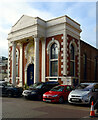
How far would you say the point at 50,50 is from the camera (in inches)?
820

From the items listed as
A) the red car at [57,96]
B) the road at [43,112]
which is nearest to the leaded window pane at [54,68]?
the red car at [57,96]

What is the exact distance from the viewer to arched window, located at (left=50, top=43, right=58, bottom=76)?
20.2 meters

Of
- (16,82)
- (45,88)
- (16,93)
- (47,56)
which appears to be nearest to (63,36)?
(47,56)

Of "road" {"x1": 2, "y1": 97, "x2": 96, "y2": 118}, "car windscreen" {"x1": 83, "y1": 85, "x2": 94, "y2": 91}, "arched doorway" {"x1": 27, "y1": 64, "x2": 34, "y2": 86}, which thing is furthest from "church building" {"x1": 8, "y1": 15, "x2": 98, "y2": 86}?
"road" {"x1": 2, "y1": 97, "x2": 96, "y2": 118}

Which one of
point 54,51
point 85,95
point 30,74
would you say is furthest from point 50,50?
point 85,95

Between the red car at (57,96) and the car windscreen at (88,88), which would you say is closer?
the car windscreen at (88,88)

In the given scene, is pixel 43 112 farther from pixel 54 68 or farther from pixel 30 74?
pixel 30 74

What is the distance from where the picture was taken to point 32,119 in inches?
249

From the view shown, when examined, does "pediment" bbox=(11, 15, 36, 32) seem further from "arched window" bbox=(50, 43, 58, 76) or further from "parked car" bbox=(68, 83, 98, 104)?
"parked car" bbox=(68, 83, 98, 104)

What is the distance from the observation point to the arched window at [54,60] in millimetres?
20156

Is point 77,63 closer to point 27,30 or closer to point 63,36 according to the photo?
point 63,36

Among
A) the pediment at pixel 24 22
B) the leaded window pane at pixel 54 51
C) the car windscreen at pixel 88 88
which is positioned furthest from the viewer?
the pediment at pixel 24 22

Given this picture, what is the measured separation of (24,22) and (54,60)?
24.9ft

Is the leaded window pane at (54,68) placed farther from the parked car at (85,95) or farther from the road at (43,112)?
the road at (43,112)
